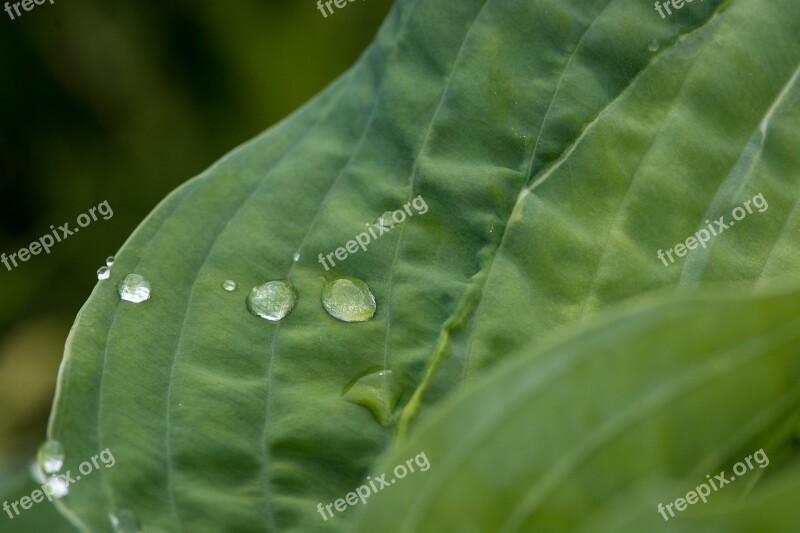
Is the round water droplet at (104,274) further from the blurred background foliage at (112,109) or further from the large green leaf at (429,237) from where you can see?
the blurred background foliage at (112,109)

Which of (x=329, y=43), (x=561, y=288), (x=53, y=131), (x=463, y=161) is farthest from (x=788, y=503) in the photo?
(x=53, y=131)

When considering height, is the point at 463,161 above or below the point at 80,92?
below

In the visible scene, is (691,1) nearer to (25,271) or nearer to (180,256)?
(180,256)

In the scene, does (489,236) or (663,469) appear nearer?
(663,469)

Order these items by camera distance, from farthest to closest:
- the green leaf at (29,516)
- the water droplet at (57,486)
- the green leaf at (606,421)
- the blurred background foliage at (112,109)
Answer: the blurred background foliage at (112,109) → the green leaf at (29,516) → the water droplet at (57,486) → the green leaf at (606,421)

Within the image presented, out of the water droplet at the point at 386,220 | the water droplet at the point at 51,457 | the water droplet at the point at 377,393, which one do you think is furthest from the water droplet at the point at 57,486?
the water droplet at the point at 386,220

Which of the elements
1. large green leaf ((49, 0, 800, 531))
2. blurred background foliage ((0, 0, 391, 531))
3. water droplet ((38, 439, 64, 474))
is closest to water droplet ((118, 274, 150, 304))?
large green leaf ((49, 0, 800, 531))
